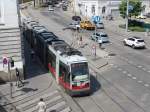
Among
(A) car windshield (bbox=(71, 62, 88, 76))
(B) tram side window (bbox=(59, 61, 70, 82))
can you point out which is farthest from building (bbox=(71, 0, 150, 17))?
(A) car windshield (bbox=(71, 62, 88, 76))

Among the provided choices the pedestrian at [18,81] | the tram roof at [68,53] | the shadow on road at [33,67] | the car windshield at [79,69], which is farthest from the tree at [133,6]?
the car windshield at [79,69]

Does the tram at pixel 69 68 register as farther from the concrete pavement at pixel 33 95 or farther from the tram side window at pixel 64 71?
the concrete pavement at pixel 33 95

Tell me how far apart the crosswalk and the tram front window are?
2.26 m

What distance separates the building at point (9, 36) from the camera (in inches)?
1491

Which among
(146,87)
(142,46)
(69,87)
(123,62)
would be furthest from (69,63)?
(142,46)

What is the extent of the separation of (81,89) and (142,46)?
27099 mm

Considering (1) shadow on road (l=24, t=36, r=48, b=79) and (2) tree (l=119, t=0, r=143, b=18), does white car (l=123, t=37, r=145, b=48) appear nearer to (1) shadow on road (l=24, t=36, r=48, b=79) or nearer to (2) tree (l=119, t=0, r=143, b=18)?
(1) shadow on road (l=24, t=36, r=48, b=79)

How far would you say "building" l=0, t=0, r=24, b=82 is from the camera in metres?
37.9

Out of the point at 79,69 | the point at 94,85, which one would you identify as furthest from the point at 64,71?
the point at 94,85

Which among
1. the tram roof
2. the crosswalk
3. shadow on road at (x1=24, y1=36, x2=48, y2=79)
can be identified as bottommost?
the crosswalk

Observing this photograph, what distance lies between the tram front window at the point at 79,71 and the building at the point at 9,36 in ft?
25.4

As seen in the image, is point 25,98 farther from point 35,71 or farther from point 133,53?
point 133,53

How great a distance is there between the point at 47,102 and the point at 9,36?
358 inches

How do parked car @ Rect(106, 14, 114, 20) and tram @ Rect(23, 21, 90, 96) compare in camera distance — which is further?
parked car @ Rect(106, 14, 114, 20)
